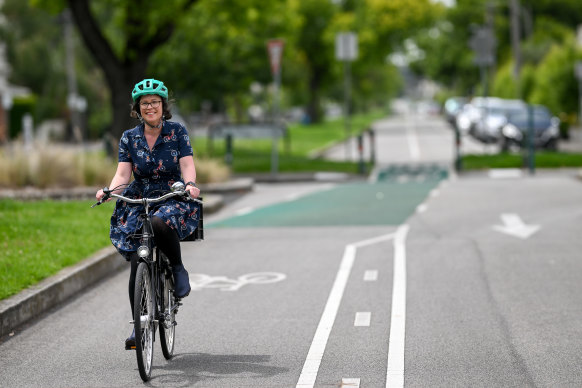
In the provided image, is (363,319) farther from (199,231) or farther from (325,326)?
(199,231)

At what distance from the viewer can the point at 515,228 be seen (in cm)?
1438

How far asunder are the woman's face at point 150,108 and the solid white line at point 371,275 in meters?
4.07

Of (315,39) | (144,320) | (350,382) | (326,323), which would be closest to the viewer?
(350,382)

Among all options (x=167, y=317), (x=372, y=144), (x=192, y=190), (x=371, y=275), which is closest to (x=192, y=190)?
(x=192, y=190)

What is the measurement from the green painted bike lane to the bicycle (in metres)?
8.32

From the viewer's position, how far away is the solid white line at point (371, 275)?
34.7 feet

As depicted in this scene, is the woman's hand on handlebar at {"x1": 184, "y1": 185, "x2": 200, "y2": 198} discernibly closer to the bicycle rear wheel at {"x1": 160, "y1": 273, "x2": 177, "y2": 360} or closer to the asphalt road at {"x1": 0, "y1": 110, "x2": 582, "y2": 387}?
the bicycle rear wheel at {"x1": 160, "y1": 273, "x2": 177, "y2": 360}

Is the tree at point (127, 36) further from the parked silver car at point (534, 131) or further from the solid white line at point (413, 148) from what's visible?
the parked silver car at point (534, 131)

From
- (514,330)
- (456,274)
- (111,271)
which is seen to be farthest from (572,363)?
(111,271)

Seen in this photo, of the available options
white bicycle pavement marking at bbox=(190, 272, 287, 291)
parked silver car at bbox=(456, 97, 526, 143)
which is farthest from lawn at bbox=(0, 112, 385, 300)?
parked silver car at bbox=(456, 97, 526, 143)

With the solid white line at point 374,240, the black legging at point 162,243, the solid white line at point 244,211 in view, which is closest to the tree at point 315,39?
the solid white line at point 244,211

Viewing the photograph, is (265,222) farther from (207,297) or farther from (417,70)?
(417,70)

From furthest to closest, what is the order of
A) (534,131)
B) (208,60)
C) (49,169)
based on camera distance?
(208,60)
(534,131)
(49,169)

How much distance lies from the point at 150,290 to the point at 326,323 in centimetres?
205
